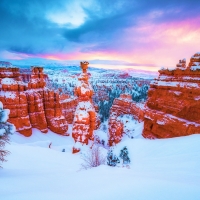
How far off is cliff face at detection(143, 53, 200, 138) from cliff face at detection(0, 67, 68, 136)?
11822mm

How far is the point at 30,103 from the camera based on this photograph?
20.0 metres

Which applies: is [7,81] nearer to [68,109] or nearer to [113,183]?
[68,109]

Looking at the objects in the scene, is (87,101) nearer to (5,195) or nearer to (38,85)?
(38,85)

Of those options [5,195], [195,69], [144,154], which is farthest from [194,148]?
[5,195]

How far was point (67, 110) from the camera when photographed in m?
30.0

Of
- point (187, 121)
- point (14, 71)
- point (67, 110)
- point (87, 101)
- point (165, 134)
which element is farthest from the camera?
point (67, 110)

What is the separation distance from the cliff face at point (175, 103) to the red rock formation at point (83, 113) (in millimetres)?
4824

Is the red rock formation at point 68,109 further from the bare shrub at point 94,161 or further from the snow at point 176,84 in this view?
the bare shrub at point 94,161

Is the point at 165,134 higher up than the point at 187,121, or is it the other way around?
the point at 187,121

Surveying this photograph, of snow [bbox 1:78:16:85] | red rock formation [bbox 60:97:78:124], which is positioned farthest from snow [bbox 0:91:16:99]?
red rock formation [bbox 60:97:78:124]

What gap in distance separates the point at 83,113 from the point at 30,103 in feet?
25.5

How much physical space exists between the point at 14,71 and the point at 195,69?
18704 mm

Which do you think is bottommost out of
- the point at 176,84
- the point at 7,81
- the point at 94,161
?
the point at 94,161

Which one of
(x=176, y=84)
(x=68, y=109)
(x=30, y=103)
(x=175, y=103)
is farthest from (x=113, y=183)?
(x=68, y=109)
